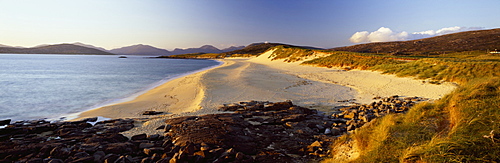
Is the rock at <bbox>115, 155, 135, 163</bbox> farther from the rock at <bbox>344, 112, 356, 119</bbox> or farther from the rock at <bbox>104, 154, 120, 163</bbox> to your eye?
the rock at <bbox>344, 112, 356, 119</bbox>

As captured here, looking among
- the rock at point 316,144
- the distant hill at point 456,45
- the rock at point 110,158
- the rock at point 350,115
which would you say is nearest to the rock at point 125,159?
the rock at point 110,158

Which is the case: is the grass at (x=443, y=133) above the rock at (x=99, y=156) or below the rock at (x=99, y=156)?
above

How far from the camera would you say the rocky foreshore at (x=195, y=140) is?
488 cm

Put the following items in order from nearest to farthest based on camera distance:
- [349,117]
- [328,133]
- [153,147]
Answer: [153,147] < [328,133] < [349,117]

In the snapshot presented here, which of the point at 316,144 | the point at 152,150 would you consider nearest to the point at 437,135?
the point at 316,144

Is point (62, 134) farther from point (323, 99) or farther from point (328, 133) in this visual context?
point (323, 99)

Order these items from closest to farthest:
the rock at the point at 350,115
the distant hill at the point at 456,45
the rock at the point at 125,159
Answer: the rock at the point at 125,159 < the rock at the point at 350,115 < the distant hill at the point at 456,45

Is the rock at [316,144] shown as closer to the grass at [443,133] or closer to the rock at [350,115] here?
the grass at [443,133]

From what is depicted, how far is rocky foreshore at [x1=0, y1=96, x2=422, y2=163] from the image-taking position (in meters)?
4.88

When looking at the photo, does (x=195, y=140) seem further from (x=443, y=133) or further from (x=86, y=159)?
(x=443, y=133)

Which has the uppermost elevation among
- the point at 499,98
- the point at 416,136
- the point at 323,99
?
the point at 499,98

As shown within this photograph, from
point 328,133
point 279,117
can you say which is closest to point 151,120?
point 279,117

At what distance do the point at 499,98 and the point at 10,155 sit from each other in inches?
420

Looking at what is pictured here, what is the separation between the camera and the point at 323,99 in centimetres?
1205
